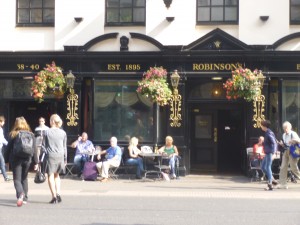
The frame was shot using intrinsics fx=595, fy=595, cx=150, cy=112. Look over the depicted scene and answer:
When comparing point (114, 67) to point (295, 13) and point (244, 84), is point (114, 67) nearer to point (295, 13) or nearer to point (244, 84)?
point (244, 84)

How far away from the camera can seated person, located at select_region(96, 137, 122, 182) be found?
56.1 ft

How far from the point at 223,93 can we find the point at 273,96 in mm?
1546

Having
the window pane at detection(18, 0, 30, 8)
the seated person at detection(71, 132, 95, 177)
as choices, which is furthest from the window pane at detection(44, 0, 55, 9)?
the seated person at detection(71, 132, 95, 177)

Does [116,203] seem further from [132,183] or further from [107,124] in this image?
[107,124]

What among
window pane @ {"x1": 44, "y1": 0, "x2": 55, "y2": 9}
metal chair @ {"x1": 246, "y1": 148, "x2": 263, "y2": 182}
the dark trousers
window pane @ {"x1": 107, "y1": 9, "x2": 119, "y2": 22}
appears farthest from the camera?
window pane @ {"x1": 44, "y1": 0, "x2": 55, "y2": 9}

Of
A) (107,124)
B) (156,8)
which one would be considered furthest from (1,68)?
(156,8)

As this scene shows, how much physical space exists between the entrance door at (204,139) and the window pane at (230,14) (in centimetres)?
302

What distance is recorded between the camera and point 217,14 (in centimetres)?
1850

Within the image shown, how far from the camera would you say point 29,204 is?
12.1 m

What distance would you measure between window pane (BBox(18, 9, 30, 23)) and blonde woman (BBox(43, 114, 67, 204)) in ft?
25.9

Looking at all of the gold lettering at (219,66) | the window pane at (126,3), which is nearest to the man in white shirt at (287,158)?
the gold lettering at (219,66)

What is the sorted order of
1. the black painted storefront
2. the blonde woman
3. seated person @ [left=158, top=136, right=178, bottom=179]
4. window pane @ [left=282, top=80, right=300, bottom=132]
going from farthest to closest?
window pane @ [left=282, top=80, right=300, bottom=132] < the black painted storefront < seated person @ [left=158, top=136, right=178, bottom=179] < the blonde woman

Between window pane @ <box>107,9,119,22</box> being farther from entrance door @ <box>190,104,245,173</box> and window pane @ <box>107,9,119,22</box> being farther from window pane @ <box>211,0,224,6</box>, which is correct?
entrance door @ <box>190,104,245,173</box>

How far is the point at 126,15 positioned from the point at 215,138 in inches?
191
